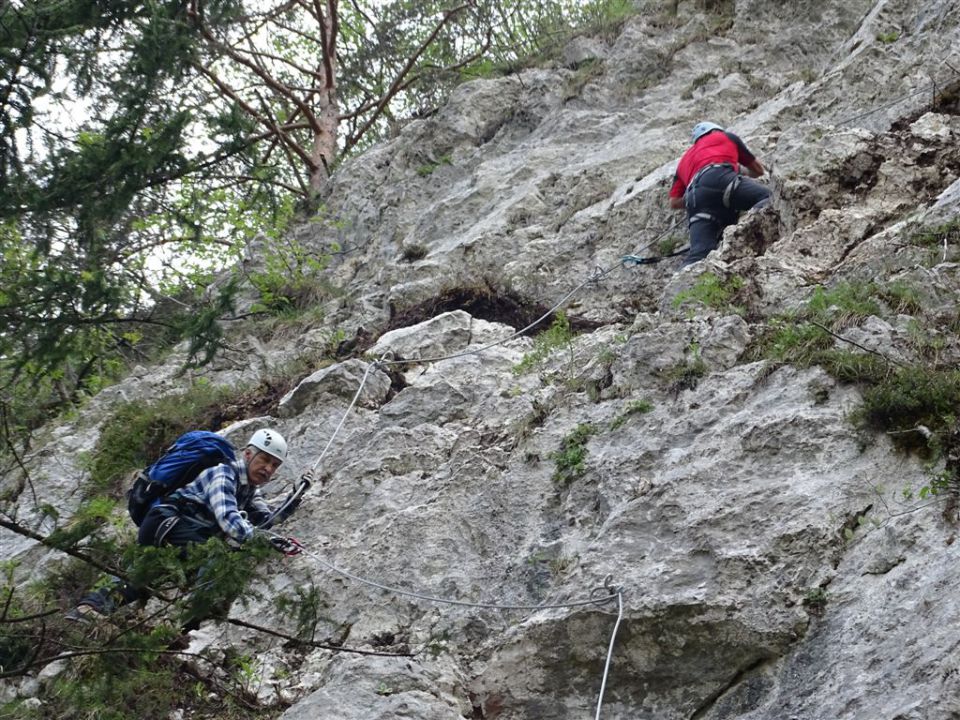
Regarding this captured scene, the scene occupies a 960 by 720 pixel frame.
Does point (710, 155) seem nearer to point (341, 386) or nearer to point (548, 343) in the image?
point (548, 343)

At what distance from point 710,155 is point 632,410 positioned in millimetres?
2957

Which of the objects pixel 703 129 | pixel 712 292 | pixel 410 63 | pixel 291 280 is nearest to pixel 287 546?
pixel 712 292

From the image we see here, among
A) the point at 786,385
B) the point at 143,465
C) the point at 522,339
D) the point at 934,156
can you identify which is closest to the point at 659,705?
the point at 786,385

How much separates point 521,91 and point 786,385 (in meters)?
8.35

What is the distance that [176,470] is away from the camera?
680cm

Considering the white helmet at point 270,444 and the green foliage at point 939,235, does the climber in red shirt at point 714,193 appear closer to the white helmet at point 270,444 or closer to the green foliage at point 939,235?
the green foliage at point 939,235

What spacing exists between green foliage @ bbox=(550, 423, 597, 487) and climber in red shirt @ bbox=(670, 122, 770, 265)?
2.38m

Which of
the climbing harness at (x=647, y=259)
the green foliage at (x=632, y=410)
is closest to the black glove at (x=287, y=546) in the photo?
the green foliage at (x=632, y=410)

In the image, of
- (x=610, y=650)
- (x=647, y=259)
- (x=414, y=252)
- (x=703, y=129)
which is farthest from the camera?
(x=414, y=252)

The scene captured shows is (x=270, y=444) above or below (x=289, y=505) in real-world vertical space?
above

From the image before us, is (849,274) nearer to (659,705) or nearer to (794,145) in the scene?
(794,145)

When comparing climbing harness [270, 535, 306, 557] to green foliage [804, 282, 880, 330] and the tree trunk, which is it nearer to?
green foliage [804, 282, 880, 330]

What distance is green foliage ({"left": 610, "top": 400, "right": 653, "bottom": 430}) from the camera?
21.1 feet

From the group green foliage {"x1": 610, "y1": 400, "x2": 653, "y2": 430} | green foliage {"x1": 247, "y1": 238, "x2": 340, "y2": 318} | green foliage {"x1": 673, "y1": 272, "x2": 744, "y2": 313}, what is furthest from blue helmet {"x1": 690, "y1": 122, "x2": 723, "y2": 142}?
green foliage {"x1": 247, "y1": 238, "x2": 340, "y2": 318}
